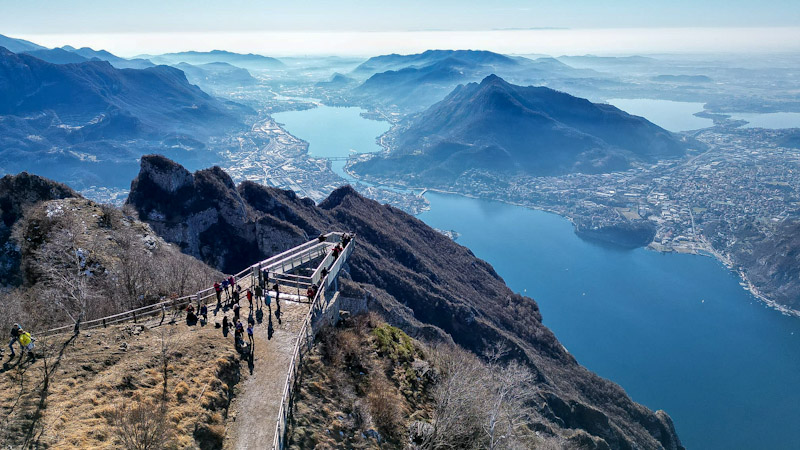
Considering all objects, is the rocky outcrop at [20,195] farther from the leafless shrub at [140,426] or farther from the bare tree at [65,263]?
the leafless shrub at [140,426]

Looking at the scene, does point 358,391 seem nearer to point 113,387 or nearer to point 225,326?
point 225,326

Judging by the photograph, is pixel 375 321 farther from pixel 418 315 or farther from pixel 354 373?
pixel 418 315

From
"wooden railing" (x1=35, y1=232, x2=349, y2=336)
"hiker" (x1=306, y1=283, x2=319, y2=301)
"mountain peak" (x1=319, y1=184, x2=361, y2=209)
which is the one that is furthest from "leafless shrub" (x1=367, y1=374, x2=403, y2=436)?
"mountain peak" (x1=319, y1=184, x2=361, y2=209)

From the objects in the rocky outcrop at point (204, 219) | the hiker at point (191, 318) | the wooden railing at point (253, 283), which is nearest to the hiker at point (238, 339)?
the hiker at point (191, 318)

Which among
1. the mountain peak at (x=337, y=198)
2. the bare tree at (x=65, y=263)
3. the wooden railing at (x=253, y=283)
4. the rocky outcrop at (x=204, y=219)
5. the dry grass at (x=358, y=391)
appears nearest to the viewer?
the dry grass at (x=358, y=391)

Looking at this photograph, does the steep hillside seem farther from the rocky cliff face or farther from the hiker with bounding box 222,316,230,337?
the rocky cliff face

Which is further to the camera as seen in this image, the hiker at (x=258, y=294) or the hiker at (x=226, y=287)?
the hiker at (x=226, y=287)
